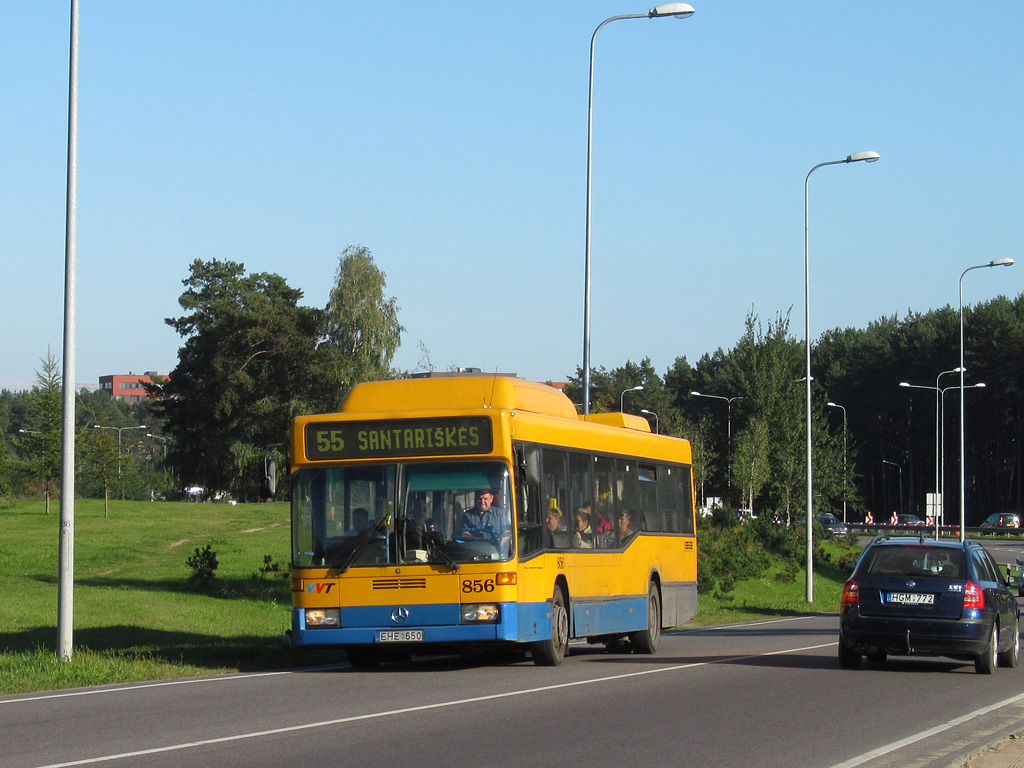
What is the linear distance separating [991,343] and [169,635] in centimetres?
9281

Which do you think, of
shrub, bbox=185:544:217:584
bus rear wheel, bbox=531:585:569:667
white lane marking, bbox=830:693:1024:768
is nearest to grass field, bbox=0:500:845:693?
shrub, bbox=185:544:217:584

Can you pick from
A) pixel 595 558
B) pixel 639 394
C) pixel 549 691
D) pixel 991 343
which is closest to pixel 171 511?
pixel 595 558

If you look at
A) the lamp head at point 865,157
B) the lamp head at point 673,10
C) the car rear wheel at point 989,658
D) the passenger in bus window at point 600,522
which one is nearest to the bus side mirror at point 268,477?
the passenger in bus window at point 600,522

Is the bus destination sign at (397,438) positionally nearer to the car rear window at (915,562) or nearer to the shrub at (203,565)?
the car rear window at (915,562)

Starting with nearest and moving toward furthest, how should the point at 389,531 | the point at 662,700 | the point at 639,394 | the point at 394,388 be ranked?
the point at 662,700, the point at 389,531, the point at 394,388, the point at 639,394

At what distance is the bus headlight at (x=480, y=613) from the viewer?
15.0 m

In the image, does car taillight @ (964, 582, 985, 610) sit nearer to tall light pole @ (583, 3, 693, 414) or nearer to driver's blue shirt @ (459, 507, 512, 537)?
driver's blue shirt @ (459, 507, 512, 537)

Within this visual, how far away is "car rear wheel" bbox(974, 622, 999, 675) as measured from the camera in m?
16.1

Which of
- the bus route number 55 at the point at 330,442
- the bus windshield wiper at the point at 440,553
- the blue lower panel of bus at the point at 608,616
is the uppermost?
the bus route number 55 at the point at 330,442

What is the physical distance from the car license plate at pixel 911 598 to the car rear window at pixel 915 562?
0.93 feet

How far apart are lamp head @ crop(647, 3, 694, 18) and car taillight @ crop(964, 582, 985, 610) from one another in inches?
542

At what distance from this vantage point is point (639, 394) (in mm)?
147750

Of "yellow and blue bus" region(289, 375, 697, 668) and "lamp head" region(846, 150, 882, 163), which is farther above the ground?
"lamp head" region(846, 150, 882, 163)

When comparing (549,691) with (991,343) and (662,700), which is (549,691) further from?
(991,343)
